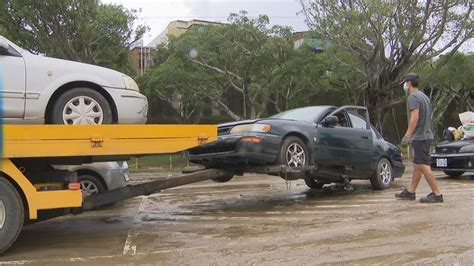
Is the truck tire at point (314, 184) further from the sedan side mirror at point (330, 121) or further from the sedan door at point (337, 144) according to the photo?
the sedan side mirror at point (330, 121)

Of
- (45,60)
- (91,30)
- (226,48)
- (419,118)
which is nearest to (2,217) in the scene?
(45,60)

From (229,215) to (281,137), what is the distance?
1402 millimetres

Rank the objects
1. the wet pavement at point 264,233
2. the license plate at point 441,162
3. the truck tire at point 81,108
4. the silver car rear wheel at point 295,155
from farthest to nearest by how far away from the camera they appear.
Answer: the license plate at point 441,162, the silver car rear wheel at point 295,155, the truck tire at point 81,108, the wet pavement at point 264,233

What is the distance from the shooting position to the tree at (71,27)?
1705 centimetres

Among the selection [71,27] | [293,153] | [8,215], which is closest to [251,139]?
[293,153]

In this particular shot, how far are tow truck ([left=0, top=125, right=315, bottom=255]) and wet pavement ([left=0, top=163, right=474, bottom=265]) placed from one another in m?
0.46

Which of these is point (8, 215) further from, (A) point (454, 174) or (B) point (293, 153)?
(A) point (454, 174)

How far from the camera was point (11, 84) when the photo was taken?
19.1ft

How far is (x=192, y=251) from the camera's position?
18.3 ft

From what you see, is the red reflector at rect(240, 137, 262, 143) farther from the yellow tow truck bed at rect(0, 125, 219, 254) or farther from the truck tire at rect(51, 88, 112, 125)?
the truck tire at rect(51, 88, 112, 125)

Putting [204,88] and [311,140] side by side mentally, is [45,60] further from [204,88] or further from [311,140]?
[204,88]

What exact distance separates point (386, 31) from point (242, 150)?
13553 mm

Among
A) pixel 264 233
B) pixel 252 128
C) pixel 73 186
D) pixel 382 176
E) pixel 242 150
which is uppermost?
pixel 252 128

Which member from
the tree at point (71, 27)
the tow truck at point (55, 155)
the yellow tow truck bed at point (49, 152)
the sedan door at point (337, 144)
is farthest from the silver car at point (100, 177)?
the tree at point (71, 27)
